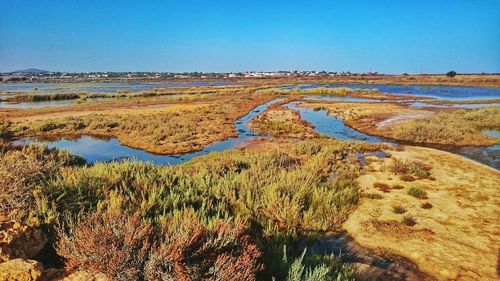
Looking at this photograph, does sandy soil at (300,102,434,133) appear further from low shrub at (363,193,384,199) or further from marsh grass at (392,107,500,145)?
low shrub at (363,193,384,199)

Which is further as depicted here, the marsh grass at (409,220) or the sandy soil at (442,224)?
the marsh grass at (409,220)

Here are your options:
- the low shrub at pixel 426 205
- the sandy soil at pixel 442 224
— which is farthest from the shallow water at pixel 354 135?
the low shrub at pixel 426 205

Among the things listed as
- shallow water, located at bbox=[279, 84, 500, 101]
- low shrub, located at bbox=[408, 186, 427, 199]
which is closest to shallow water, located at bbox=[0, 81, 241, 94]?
shallow water, located at bbox=[279, 84, 500, 101]

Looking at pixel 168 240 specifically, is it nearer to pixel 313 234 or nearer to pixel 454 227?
pixel 313 234

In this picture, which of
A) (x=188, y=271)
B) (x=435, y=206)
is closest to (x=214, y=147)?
(x=435, y=206)

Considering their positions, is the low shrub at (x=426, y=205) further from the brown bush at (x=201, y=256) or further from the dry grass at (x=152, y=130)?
the dry grass at (x=152, y=130)

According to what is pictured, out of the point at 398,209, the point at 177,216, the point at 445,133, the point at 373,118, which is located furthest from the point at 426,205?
the point at 373,118
